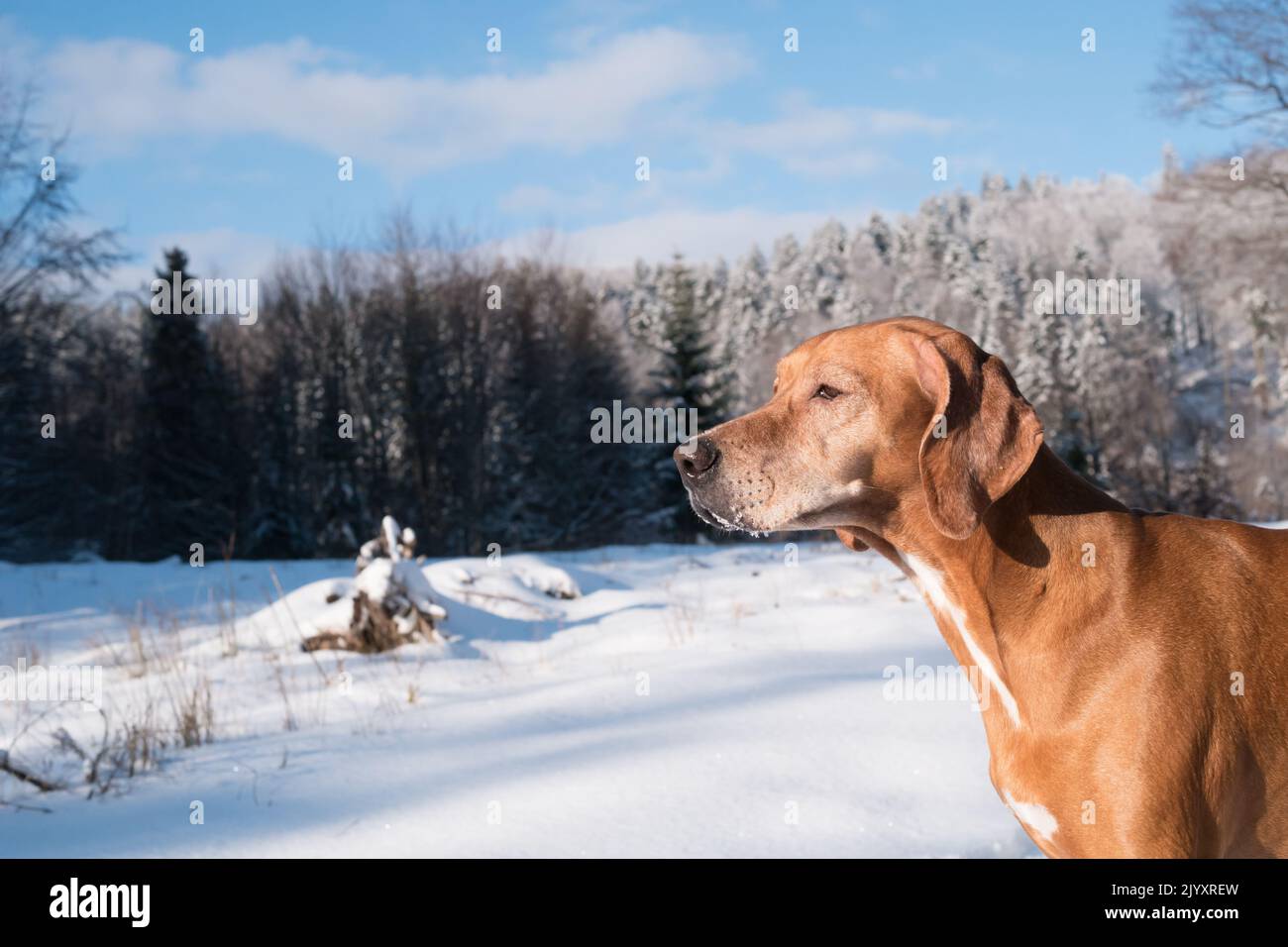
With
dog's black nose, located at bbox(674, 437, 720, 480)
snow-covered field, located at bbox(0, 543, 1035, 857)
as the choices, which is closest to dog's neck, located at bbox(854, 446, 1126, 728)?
dog's black nose, located at bbox(674, 437, 720, 480)

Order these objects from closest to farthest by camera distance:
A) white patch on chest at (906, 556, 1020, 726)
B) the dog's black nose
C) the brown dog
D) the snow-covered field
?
the brown dog → white patch on chest at (906, 556, 1020, 726) → the dog's black nose → the snow-covered field

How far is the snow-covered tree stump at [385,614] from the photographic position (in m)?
7.61

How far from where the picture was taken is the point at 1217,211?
1873cm

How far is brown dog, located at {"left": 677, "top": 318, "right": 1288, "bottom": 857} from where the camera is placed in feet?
6.46

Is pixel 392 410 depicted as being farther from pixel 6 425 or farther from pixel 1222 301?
pixel 1222 301

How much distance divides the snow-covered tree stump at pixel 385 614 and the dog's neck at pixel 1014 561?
6017 mm

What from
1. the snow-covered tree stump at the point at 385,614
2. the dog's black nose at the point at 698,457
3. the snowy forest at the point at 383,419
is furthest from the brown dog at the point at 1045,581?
the snowy forest at the point at 383,419

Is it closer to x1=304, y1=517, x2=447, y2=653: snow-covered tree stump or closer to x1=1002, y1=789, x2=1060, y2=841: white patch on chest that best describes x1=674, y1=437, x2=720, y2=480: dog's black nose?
x1=1002, y1=789, x2=1060, y2=841: white patch on chest

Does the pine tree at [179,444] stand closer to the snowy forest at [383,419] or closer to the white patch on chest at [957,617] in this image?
the snowy forest at [383,419]

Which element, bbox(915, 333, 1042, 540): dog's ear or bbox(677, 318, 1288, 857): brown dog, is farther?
bbox(915, 333, 1042, 540): dog's ear

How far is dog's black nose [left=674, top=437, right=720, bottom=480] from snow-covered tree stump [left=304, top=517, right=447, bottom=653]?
228 inches

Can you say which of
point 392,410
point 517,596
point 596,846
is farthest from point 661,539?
point 596,846

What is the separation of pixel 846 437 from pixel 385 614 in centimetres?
612
